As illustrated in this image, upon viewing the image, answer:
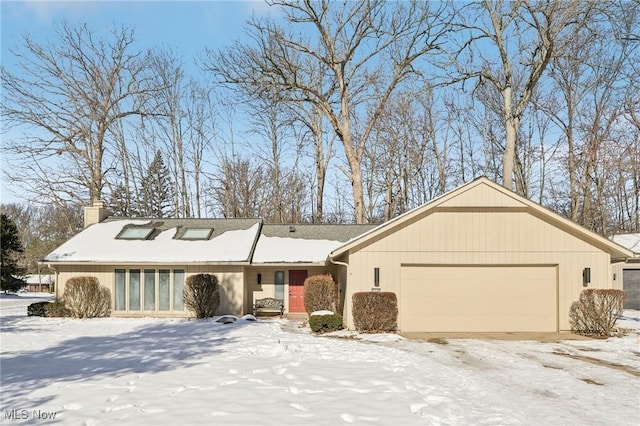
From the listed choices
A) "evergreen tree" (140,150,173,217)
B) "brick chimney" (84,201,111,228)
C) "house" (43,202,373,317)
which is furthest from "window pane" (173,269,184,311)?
"evergreen tree" (140,150,173,217)

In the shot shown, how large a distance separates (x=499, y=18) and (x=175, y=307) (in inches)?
798

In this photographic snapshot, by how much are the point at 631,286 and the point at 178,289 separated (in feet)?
71.0

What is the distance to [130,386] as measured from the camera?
795 cm

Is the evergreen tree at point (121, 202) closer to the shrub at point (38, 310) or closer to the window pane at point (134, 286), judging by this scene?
the shrub at point (38, 310)

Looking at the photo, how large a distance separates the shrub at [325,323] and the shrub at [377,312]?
78cm

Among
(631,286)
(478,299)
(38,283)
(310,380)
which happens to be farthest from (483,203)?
(38,283)

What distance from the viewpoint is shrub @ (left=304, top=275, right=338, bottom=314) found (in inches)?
706

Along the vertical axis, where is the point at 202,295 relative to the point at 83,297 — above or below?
above

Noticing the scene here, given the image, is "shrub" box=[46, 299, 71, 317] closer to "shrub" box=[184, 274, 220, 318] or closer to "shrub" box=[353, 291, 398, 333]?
"shrub" box=[184, 274, 220, 318]

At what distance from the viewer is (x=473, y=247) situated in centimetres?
1524

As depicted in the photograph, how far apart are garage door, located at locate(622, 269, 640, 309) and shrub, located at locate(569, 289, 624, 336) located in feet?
35.0

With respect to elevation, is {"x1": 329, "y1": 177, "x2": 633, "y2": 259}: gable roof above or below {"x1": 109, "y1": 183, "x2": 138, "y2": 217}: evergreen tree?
below

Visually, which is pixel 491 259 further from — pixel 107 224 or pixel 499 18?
pixel 107 224

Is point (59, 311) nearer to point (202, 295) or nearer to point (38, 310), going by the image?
point (38, 310)
